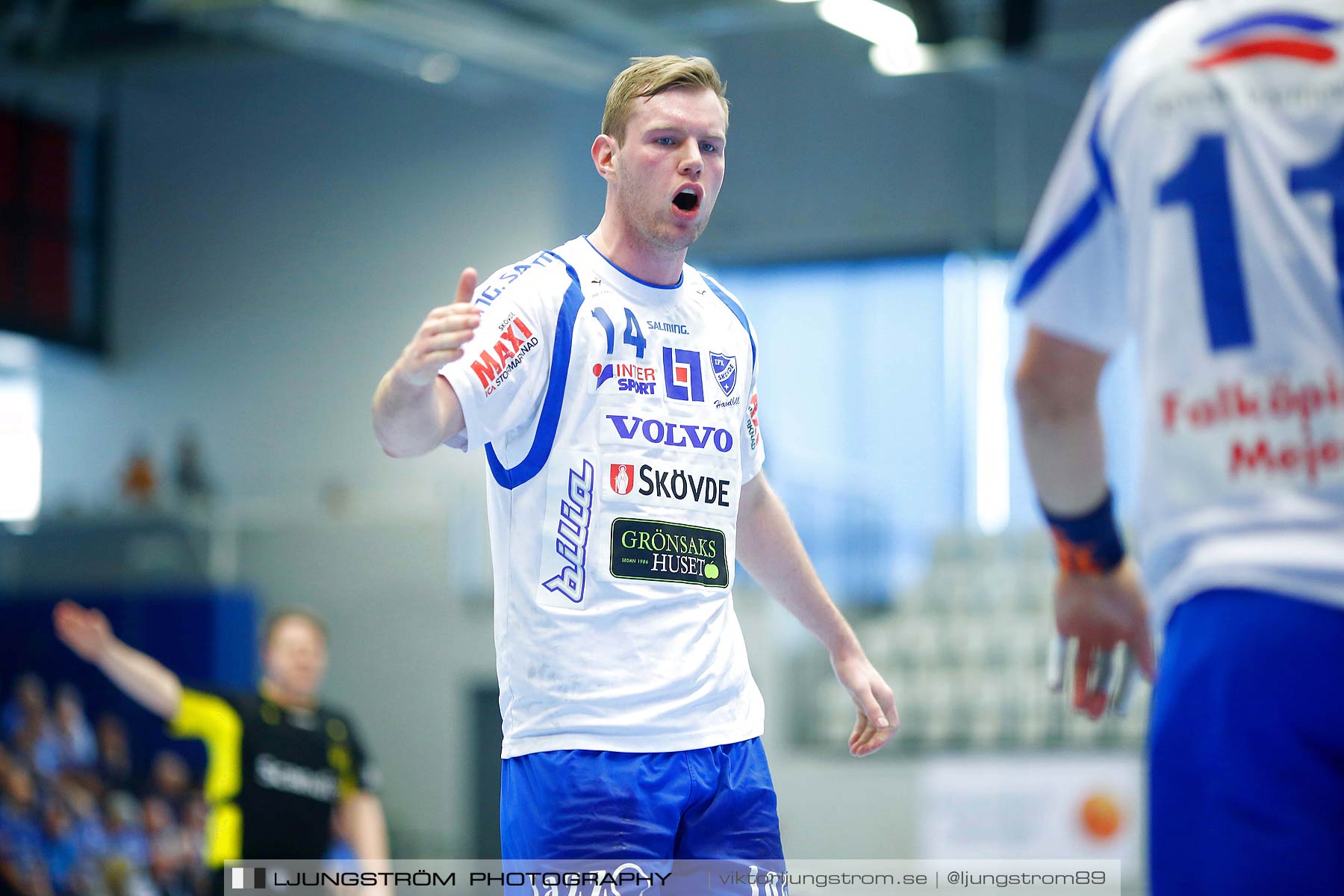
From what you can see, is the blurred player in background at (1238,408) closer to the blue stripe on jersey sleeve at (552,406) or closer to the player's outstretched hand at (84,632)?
the blue stripe on jersey sleeve at (552,406)

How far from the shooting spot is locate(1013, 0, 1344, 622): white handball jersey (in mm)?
1830

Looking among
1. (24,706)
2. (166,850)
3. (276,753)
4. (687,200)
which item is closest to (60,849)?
(166,850)

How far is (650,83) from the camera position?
11.0 feet

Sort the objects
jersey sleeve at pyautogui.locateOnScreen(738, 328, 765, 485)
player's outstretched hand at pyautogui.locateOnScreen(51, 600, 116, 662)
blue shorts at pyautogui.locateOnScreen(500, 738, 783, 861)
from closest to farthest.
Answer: blue shorts at pyautogui.locateOnScreen(500, 738, 783, 861), jersey sleeve at pyautogui.locateOnScreen(738, 328, 765, 485), player's outstretched hand at pyautogui.locateOnScreen(51, 600, 116, 662)

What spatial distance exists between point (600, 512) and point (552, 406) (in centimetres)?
24

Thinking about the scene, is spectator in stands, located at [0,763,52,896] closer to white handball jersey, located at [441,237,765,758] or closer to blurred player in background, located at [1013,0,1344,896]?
white handball jersey, located at [441,237,765,758]

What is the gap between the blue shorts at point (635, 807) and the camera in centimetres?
305

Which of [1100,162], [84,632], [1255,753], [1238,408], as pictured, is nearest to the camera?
[1255,753]

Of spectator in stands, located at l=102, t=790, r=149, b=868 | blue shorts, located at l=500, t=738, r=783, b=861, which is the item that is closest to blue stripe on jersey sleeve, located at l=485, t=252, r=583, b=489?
blue shorts, located at l=500, t=738, r=783, b=861

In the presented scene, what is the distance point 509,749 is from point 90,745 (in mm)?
13408

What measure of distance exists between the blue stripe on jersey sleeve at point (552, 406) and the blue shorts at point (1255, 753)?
1647 millimetres

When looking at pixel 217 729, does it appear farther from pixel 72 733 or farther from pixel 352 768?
pixel 72 733

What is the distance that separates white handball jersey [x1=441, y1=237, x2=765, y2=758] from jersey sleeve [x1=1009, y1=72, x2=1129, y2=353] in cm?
125

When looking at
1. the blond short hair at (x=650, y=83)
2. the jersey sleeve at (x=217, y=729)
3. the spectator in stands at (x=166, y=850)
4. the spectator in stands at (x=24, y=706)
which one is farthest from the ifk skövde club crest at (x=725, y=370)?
the spectator in stands at (x=24, y=706)
